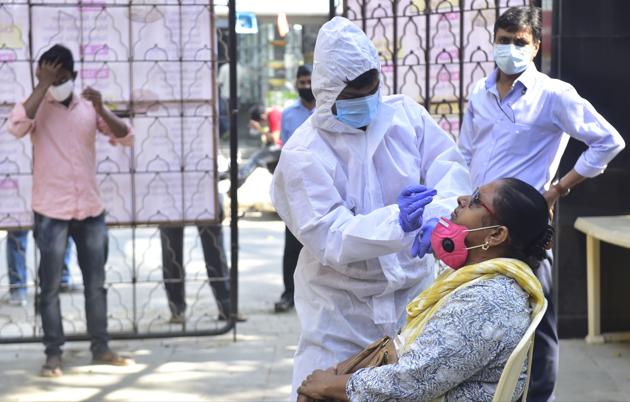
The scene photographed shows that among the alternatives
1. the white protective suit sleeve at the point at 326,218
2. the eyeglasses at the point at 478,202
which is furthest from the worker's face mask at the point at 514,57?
the eyeglasses at the point at 478,202

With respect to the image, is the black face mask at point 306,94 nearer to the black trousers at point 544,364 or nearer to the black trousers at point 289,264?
the black trousers at point 289,264

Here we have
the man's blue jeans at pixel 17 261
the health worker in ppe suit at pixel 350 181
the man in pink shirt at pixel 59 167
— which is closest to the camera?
the health worker in ppe suit at pixel 350 181

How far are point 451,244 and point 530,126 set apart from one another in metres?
2.05

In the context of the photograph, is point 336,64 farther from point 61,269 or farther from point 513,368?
point 61,269

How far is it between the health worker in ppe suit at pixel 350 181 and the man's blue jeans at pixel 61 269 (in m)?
2.77

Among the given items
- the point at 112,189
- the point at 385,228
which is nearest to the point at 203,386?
the point at 112,189

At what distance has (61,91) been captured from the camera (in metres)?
5.61

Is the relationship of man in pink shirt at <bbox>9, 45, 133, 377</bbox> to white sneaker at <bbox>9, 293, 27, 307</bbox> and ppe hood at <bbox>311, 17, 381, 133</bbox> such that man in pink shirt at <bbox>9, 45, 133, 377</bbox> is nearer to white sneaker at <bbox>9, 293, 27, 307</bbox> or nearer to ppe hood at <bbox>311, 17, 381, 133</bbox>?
white sneaker at <bbox>9, 293, 27, 307</bbox>

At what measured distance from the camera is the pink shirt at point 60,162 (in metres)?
5.64

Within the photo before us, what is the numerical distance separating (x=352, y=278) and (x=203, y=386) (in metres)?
2.61

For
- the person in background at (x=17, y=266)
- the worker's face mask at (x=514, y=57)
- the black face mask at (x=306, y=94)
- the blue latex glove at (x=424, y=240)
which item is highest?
the worker's face mask at (x=514, y=57)

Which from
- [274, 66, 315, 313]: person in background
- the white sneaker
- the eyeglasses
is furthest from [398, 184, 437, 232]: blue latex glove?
the white sneaker

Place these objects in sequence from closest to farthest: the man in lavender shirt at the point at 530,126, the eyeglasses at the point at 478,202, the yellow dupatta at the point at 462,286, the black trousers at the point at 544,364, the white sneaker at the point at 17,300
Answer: the yellow dupatta at the point at 462,286 → the eyeglasses at the point at 478,202 → the black trousers at the point at 544,364 → the man in lavender shirt at the point at 530,126 → the white sneaker at the point at 17,300

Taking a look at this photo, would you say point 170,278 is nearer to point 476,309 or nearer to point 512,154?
point 512,154
